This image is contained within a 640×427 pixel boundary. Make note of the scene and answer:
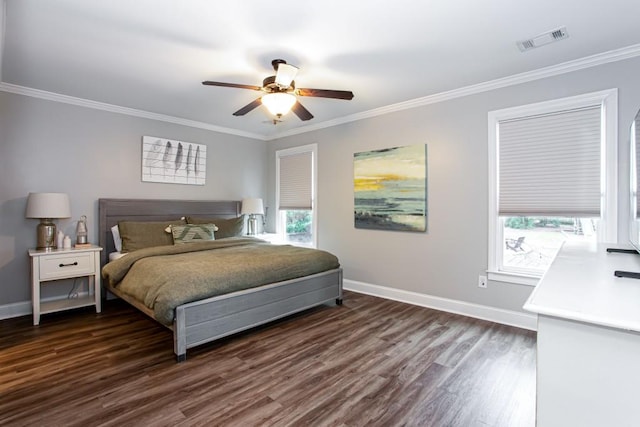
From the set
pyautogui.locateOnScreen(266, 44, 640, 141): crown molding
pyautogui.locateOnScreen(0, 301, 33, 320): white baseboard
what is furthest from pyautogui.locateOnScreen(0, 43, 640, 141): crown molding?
pyautogui.locateOnScreen(0, 301, 33, 320): white baseboard

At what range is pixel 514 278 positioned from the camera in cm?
322

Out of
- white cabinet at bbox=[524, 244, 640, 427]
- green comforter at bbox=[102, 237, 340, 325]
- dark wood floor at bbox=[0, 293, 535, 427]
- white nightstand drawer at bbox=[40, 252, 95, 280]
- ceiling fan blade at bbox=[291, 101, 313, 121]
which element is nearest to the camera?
white cabinet at bbox=[524, 244, 640, 427]

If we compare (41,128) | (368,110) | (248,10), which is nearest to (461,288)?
(368,110)

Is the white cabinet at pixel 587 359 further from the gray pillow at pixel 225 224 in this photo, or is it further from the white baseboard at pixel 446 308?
the gray pillow at pixel 225 224

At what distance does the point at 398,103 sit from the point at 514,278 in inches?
93.6

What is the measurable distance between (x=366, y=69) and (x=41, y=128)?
11.9 ft

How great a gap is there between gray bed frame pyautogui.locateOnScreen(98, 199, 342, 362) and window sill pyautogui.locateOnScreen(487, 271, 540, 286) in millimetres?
1668

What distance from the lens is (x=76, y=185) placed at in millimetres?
3842

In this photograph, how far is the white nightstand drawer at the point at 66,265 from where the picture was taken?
10.8ft

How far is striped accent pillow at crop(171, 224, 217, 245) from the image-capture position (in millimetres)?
4031

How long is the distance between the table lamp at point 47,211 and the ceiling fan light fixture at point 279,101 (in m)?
2.49

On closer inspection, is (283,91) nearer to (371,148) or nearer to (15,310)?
(371,148)

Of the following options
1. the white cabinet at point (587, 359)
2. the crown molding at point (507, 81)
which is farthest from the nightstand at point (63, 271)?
the white cabinet at point (587, 359)

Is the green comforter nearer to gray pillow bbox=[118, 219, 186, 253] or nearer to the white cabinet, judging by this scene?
gray pillow bbox=[118, 219, 186, 253]
